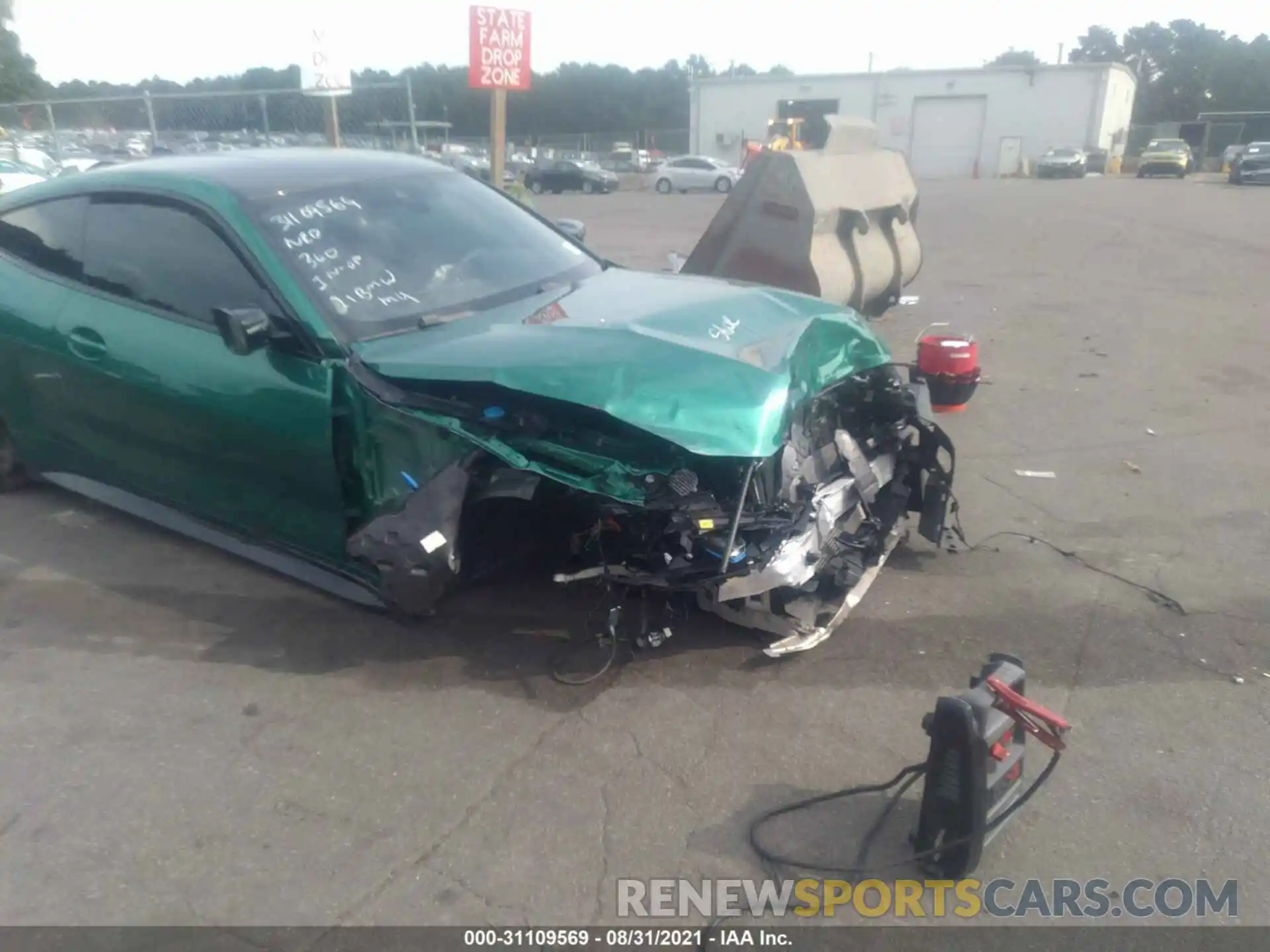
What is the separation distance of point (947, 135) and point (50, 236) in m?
54.4

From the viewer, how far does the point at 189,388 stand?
154 inches

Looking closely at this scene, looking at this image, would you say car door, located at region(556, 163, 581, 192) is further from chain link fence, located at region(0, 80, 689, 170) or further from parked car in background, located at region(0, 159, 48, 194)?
parked car in background, located at region(0, 159, 48, 194)

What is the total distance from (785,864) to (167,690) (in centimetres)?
228

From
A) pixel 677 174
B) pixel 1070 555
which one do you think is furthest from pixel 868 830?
pixel 677 174

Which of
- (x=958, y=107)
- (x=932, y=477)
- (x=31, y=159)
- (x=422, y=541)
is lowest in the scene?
(x=932, y=477)

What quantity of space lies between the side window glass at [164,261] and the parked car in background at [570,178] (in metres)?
32.3

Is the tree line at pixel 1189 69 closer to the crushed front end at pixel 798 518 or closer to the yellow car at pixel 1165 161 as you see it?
the yellow car at pixel 1165 161

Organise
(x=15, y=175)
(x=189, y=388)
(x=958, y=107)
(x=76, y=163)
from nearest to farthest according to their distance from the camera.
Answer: (x=189, y=388) < (x=15, y=175) < (x=76, y=163) < (x=958, y=107)

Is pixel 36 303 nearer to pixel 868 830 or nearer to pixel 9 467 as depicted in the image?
pixel 9 467

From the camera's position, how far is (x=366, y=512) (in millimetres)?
3654

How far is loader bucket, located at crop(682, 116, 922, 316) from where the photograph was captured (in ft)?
26.3

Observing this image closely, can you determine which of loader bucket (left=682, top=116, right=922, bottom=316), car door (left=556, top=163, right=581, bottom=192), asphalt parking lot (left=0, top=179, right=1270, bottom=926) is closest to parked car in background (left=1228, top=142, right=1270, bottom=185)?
car door (left=556, top=163, right=581, bottom=192)

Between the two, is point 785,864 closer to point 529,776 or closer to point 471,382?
point 529,776

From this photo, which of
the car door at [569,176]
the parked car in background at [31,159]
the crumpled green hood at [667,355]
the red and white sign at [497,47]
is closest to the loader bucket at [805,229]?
the red and white sign at [497,47]
